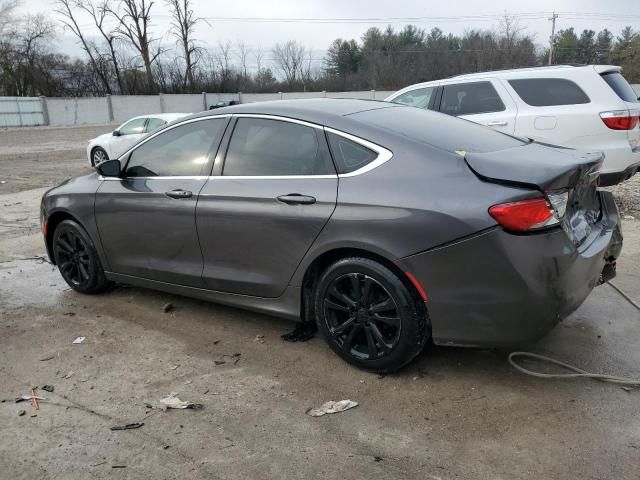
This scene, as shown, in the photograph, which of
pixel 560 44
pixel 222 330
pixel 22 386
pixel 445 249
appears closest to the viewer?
pixel 445 249

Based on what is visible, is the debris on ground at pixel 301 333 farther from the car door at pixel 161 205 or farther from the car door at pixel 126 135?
the car door at pixel 126 135

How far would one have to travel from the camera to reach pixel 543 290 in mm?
2887

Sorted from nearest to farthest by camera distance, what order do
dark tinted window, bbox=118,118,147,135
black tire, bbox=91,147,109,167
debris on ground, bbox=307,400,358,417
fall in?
debris on ground, bbox=307,400,358,417
dark tinted window, bbox=118,118,147,135
black tire, bbox=91,147,109,167

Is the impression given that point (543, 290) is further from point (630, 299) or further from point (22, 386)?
point (22, 386)

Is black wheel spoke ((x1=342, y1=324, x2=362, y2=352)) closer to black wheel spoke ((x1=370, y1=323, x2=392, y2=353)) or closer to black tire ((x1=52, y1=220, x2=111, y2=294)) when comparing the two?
black wheel spoke ((x1=370, y1=323, x2=392, y2=353))

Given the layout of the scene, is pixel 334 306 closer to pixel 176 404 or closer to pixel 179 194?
pixel 176 404

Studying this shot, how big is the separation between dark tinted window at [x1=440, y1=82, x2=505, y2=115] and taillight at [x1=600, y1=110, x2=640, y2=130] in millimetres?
1321

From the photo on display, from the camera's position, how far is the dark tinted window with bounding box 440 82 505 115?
7672mm

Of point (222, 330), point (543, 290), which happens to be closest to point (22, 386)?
point (222, 330)

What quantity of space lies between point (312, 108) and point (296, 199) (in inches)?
27.1

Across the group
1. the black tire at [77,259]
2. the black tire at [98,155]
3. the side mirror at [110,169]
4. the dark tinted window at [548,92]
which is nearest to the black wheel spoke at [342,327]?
the side mirror at [110,169]

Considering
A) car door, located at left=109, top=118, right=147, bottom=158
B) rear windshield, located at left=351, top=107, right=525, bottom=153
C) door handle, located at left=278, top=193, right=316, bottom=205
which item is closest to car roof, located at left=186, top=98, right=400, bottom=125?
rear windshield, located at left=351, top=107, right=525, bottom=153

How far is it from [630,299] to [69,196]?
4.69 meters

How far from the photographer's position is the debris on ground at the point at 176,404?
3205 mm
